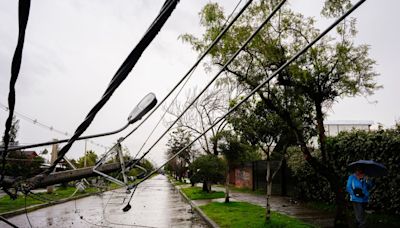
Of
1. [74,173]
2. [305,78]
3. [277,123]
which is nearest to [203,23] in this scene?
[305,78]

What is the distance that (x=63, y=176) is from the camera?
3.19 m

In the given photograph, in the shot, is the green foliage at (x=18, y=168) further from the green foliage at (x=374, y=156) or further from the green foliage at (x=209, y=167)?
the green foliage at (x=209, y=167)

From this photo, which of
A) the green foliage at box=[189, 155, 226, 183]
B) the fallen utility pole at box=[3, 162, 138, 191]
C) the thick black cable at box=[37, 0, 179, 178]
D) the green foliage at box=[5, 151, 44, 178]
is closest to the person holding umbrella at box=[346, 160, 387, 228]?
the fallen utility pole at box=[3, 162, 138, 191]

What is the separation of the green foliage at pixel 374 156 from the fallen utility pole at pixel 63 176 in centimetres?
897

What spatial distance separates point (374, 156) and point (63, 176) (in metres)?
10.2

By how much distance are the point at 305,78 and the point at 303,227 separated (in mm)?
4178

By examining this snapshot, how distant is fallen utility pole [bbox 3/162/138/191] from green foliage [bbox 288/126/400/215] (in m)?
8.97

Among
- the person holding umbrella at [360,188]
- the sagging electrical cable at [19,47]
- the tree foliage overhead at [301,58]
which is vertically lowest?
the person holding umbrella at [360,188]

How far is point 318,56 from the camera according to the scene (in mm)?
7832

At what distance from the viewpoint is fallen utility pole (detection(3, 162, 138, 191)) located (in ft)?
9.53

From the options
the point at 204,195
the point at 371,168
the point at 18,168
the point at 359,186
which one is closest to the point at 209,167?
the point at 204,195

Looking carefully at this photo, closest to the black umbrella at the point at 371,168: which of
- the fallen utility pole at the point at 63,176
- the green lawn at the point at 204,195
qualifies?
the fallen utility pole at the point at 63,176

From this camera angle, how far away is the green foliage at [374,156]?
9570mm

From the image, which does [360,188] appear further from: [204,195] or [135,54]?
[204,195]
